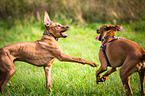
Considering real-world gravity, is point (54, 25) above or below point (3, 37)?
above

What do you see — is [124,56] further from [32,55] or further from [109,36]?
[32,55]

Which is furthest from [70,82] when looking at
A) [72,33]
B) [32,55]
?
[72,33]

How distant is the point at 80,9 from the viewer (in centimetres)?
1067

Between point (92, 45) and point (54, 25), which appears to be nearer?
point (54, 25)

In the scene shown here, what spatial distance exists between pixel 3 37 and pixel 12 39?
2.43 feet

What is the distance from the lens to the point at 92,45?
23.0ft

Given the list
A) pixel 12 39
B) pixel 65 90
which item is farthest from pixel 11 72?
pixel 12 39

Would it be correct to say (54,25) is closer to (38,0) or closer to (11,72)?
(11,72)

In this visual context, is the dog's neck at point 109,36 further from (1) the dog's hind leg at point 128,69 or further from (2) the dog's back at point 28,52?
(2) the dog's back at point 28,52

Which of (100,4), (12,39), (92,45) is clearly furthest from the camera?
(100,4)

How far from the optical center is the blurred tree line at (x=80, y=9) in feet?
29.9

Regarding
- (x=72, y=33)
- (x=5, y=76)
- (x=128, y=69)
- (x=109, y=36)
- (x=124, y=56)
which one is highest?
(x=109, y=36)

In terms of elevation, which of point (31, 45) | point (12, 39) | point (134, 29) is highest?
point (31, 45)

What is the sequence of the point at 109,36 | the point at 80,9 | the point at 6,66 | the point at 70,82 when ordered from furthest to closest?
1. the point at 80,9
2. the point at 70,82
3. the point at 109,36
4. the point at 6,66
